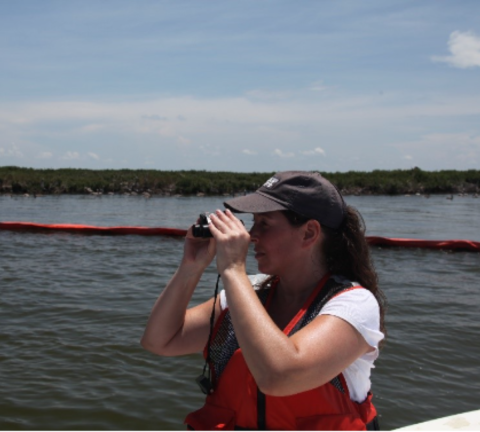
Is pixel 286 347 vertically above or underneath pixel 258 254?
underneath

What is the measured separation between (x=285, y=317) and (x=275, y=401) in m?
0.34

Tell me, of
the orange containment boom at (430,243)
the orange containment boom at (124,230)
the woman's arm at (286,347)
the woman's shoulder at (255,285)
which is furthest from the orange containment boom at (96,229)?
the woman's arm at (286,347)

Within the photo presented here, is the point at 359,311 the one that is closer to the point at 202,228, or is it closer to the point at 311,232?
the point at 311,232

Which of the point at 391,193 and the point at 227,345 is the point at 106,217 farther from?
the point at 391,193

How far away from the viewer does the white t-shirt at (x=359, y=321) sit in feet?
6.44

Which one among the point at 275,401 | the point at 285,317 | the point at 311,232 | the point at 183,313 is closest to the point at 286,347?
the point at 275,401

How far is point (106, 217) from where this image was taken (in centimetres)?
2023

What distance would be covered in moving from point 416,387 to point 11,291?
566 cm

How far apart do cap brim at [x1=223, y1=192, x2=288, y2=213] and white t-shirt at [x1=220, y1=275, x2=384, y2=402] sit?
372mm

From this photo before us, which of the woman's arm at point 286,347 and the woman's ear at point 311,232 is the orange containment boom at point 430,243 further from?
the woman's arm at point 286,347

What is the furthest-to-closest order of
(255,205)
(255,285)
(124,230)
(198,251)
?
(124,230) < (255,285) < (198,251) < (255,205)

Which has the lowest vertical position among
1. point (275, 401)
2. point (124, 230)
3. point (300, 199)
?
point (124, 230)

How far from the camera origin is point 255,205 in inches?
83.9

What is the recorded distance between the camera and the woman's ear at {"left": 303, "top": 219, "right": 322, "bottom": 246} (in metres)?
2.18
